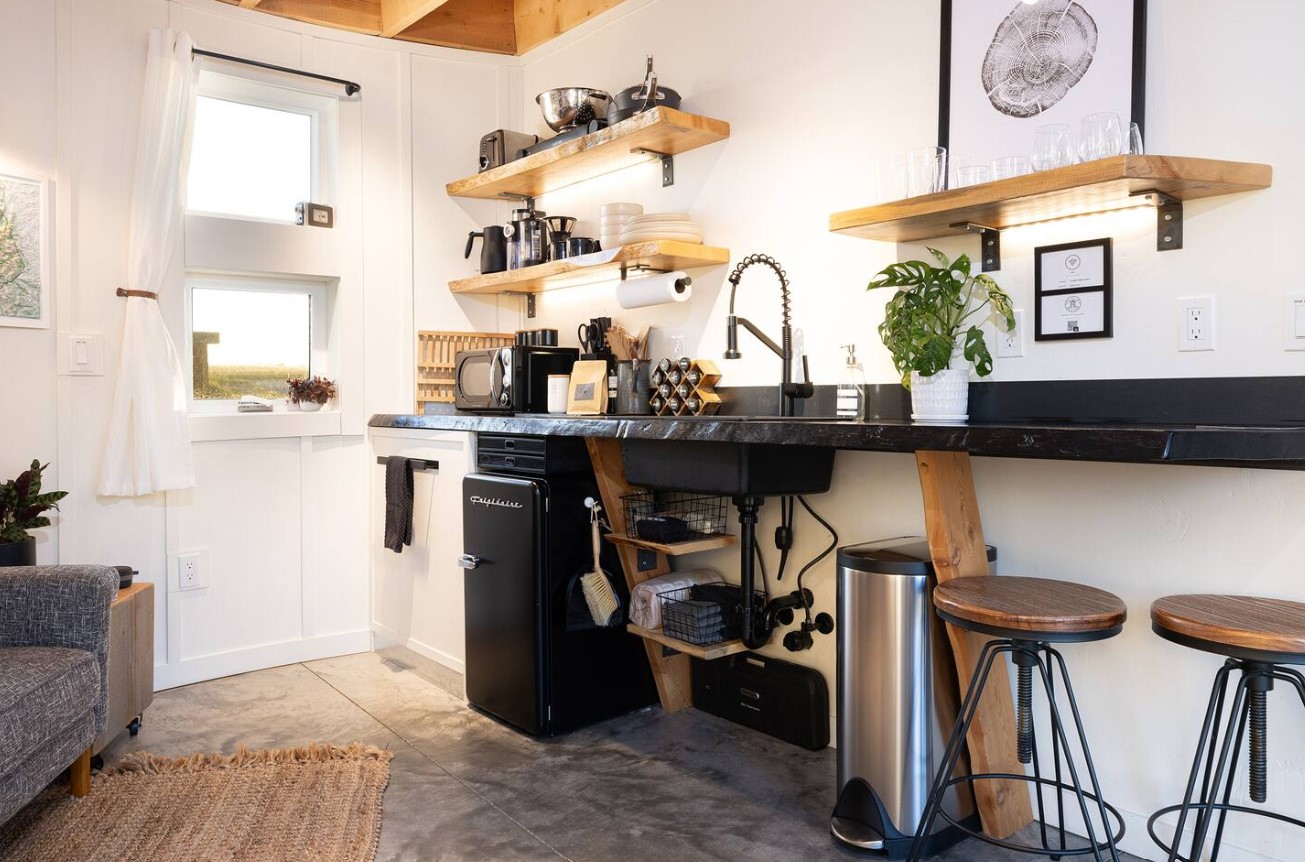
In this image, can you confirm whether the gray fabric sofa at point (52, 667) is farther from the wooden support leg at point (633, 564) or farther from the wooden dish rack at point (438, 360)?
the wooden dish rack at point (438, 360)

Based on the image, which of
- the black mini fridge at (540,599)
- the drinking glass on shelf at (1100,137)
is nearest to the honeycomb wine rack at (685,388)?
the black mini fridge at (540,599)

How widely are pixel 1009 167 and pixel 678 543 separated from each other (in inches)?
54.3

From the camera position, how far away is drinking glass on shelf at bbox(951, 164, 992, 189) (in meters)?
2.19

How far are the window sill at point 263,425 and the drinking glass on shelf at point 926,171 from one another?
8.20 feet

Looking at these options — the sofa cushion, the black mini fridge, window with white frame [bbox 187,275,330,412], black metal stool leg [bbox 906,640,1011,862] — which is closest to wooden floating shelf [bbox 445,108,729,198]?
window with white frame [bbox 187,275,330,412]

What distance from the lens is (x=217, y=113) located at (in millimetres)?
3561

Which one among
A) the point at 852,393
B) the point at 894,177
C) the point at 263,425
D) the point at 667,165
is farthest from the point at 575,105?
the point at 263,425

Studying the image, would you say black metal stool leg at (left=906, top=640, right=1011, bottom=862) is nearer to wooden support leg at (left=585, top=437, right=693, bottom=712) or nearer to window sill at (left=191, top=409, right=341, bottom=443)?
wooden support leg at (left=585, top=437, right=693, bottom=712)

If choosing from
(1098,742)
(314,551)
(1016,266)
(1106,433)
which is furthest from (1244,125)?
(314,551)

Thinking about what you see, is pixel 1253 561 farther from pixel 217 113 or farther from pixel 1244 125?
pixel 217 113

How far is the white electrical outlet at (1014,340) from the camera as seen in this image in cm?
224

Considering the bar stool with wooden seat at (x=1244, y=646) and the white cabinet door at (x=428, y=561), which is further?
the white cabinet door at (x=428, y=561)

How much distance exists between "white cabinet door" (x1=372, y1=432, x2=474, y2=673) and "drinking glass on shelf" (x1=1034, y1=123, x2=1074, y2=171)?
1.91 meters

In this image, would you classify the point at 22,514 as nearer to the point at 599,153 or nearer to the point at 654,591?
the point at 654,591
